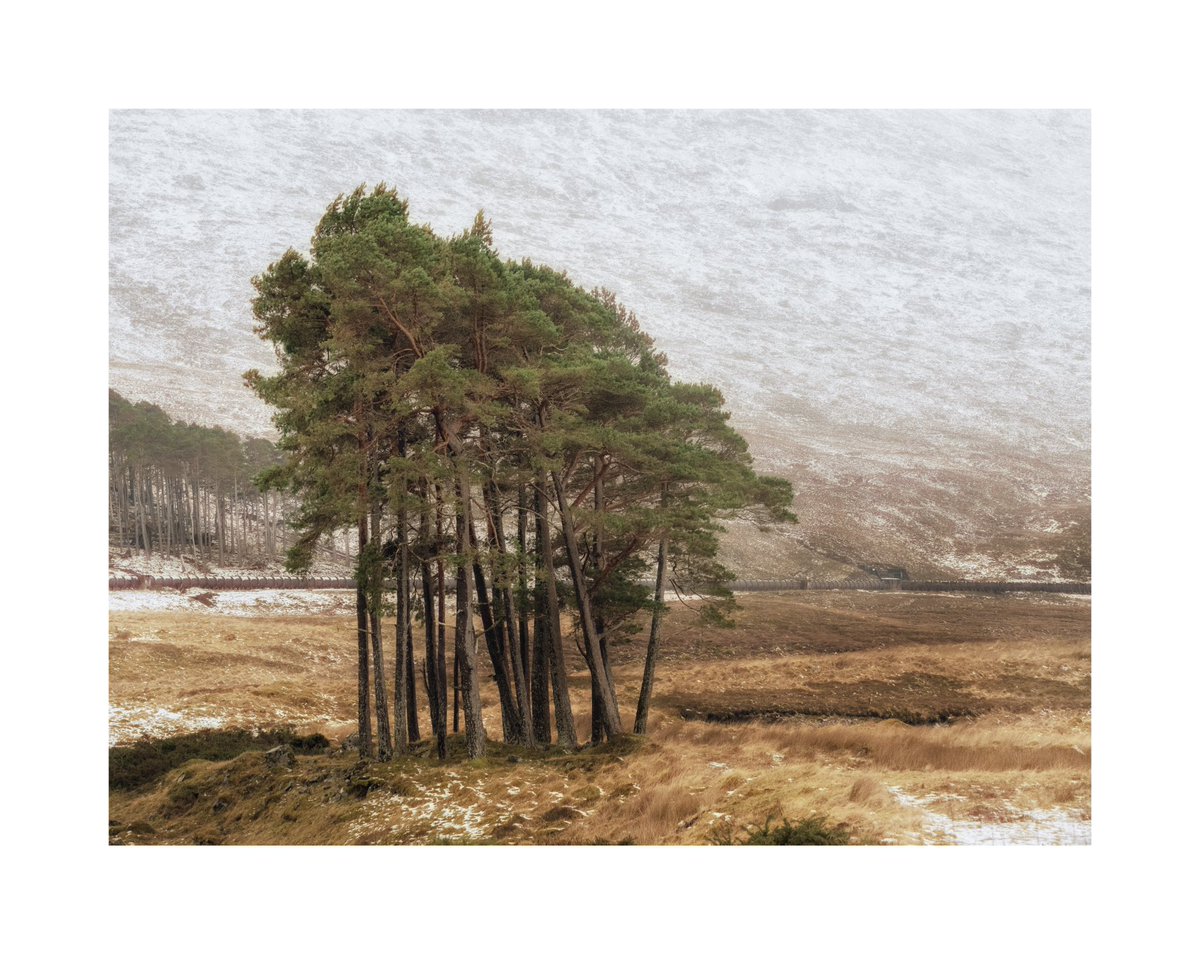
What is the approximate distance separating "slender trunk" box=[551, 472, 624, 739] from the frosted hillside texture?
132ft

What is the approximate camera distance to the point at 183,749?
15391 mm

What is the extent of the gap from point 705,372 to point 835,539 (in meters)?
50.0

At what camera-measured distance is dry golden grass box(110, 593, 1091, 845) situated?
10.6 meters

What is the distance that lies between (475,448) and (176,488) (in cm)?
3155

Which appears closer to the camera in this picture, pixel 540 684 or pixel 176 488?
pixel 540 684

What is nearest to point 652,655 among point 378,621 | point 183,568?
point 378,621

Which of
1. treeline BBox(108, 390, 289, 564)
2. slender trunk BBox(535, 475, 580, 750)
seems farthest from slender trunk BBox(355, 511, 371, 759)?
treeline BBox(108, 390, 289, 564)

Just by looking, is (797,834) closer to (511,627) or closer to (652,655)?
(511,627)

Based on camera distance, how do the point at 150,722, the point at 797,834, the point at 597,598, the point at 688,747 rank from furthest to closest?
the point at 150,722
the point at 597,598
the point at 688,747
the point at 797,834

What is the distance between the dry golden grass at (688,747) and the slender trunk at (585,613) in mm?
791

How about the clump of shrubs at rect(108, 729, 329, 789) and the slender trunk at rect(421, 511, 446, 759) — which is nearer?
the slender trunk at rect(421, 511, 446, 759)

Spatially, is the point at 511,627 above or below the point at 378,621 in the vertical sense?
below

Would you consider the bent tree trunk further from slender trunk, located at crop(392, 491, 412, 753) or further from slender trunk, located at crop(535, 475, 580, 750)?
slender trunk, located at crop(535, 475, 580, 750)
